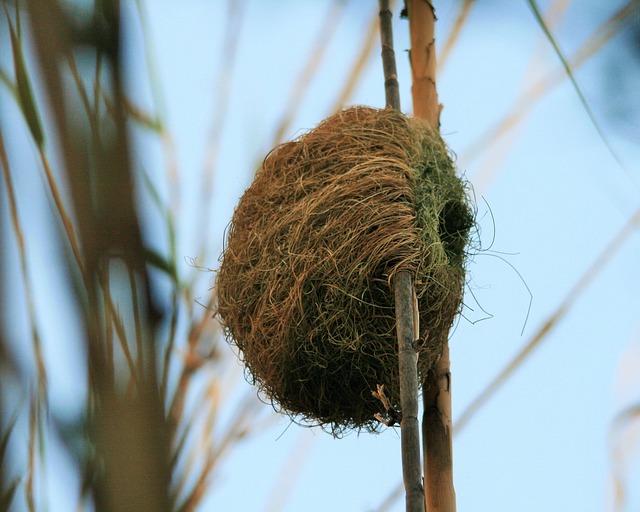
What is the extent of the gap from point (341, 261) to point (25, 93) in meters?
1.40

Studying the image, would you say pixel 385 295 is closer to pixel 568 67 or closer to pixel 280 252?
pixel 280 252

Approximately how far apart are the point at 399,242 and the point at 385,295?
94mm

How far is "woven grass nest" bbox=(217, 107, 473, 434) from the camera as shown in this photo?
1.63 metres

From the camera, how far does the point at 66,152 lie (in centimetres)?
21

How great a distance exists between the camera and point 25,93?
0.23 m

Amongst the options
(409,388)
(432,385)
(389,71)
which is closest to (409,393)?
(409,388)

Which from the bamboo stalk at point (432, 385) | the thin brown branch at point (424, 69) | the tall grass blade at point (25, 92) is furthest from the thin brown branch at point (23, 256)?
the thin brown branch at point (424, 69)

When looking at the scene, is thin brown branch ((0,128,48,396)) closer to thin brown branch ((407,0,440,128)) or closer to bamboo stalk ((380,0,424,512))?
bamboo stalk ((380,0,424,512))

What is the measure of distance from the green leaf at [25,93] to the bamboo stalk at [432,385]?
1.53m

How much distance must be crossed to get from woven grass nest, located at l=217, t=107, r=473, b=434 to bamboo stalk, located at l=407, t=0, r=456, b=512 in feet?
0.29

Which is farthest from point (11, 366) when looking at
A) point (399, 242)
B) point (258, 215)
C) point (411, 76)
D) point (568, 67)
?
point (411, 76)

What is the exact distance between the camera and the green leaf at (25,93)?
0.74 feet

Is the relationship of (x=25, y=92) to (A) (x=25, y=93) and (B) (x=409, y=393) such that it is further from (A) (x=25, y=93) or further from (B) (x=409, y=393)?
(B) (x=409, y=393)

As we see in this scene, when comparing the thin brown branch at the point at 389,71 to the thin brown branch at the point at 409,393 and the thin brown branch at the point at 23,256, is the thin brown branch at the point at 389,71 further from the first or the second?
the thin brown branch at the point at 23,256
